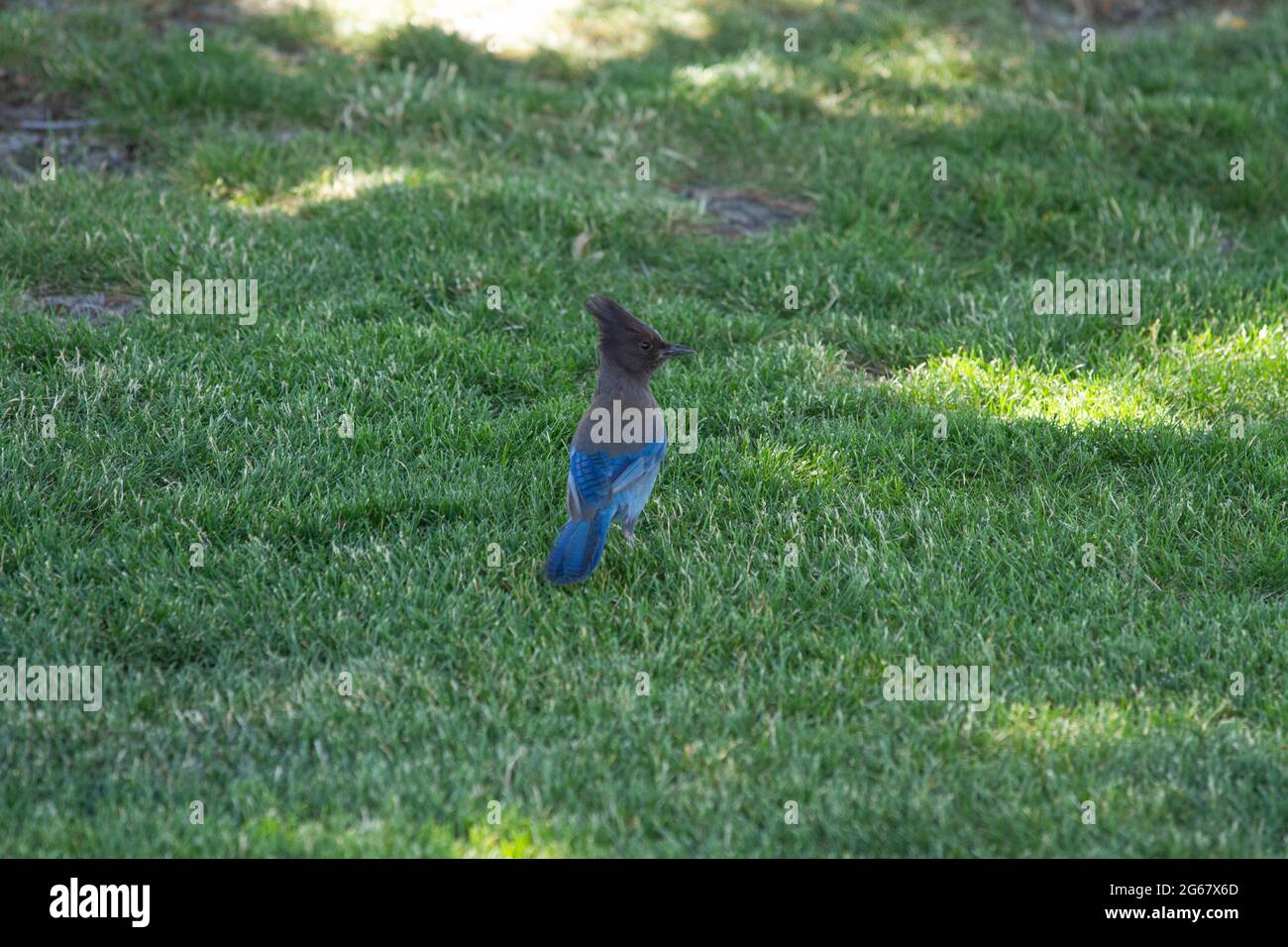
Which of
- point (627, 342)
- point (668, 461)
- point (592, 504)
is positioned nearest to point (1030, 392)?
point (668, 461)

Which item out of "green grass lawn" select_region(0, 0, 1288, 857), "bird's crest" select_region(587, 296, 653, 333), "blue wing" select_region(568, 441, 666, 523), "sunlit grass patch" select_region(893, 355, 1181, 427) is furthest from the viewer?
"sunlit grass patch" select_region(893, 355, 1181, 427)

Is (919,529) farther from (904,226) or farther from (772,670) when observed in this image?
(904,226)

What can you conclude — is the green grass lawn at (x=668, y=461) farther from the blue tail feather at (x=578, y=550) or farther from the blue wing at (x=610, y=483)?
the blue wing at (x=610, y=483)

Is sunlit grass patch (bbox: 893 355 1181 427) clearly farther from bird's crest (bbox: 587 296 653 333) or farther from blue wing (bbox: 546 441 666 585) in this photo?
blue wing (bbox: 546 441 666 585)

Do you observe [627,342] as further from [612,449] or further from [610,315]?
[612,449]

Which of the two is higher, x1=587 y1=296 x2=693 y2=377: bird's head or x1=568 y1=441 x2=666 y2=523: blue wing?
x1=587 y1=296 x2=693 y2=377: bird's head

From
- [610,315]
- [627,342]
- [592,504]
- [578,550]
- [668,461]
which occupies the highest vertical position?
[610,315]

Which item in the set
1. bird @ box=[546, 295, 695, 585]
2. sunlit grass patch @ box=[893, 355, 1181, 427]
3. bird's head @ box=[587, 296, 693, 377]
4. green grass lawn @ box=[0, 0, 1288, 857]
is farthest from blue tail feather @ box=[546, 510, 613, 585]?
sunlit grass patch @ box=[893, 355, 1181, 427]

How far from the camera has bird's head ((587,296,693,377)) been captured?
→ 17.8 feet

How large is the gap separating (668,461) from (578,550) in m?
1.13

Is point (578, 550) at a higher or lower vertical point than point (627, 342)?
lower

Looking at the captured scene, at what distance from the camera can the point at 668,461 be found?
5.91 meters

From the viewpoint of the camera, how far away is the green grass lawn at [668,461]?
13.3 ft
